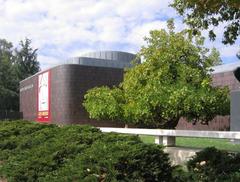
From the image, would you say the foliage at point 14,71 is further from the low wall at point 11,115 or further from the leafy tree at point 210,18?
the leafy tree at point 210,18

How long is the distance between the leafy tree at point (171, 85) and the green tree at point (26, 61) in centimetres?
6261

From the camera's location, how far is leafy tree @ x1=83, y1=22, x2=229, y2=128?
22969 millimetres

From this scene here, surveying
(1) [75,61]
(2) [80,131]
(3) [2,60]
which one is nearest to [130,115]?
(2) [80,131]

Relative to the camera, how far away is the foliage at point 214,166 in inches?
328

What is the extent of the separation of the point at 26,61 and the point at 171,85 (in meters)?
67.4

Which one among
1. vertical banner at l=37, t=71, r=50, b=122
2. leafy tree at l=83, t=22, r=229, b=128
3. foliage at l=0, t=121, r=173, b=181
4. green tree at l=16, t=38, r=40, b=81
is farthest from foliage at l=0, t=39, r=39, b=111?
foliage at l=0, t=121, r=173, b=181

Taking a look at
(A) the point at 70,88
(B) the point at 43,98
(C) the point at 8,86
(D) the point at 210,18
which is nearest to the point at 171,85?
(D) the point at 210,18

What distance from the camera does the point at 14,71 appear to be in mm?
85250

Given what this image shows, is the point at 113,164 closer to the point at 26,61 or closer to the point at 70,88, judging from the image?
the point at 70,88

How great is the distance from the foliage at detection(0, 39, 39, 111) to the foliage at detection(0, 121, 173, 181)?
69825mm

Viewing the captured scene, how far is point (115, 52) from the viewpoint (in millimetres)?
60656

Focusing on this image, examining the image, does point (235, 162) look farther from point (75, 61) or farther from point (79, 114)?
point (75, 61)

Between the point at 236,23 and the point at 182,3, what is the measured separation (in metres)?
1.17

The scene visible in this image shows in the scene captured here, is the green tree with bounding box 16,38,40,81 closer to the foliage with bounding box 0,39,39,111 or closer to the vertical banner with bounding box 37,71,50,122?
the foliage with bounding box 0,39,39,111
